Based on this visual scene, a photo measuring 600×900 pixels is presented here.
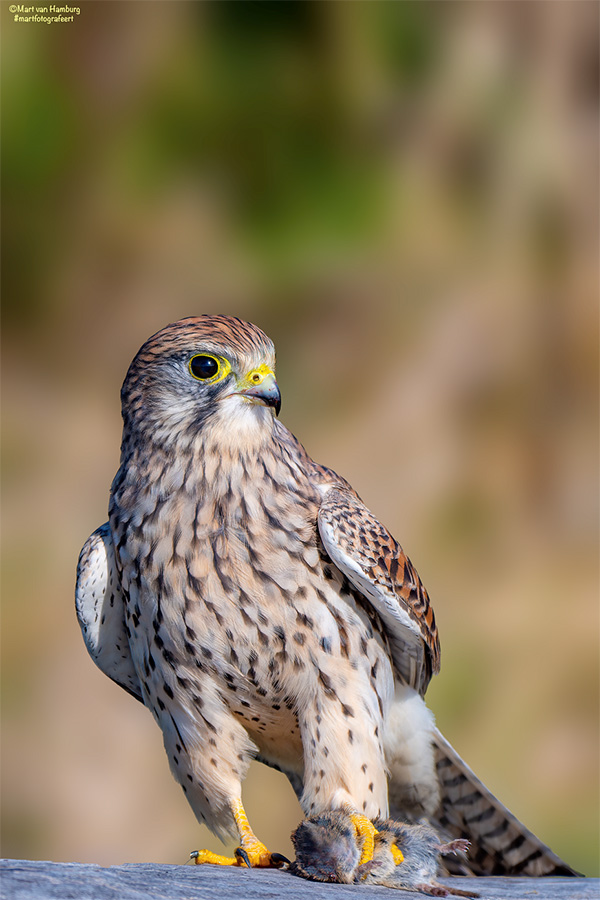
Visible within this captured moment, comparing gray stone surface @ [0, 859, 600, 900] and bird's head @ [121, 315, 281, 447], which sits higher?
bird's head @ [121, 315, 281, 447]

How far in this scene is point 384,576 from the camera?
2.35m

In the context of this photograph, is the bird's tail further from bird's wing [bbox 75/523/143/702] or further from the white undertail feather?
bird's wing [bbox 75/523/143/702]

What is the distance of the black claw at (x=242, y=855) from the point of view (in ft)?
7.25

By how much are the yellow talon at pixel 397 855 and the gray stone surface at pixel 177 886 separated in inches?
2.8

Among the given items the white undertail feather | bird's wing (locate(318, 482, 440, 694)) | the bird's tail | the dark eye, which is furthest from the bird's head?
the bird's tail

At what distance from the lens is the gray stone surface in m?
1.64

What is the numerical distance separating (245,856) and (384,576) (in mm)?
735

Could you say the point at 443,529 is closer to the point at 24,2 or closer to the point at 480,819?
the point at 480,819

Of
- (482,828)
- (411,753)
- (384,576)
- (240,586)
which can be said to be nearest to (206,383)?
(240,586)

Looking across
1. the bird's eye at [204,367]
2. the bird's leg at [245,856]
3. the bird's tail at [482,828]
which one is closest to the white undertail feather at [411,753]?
the bird's tail at [482,828]

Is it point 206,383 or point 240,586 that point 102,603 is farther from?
point 206,383

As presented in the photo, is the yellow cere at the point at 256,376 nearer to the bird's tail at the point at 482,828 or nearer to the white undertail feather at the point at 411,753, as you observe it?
the white undertail feather at the point at 411,753

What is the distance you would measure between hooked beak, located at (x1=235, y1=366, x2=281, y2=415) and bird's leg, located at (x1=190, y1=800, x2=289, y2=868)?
1.01 meters

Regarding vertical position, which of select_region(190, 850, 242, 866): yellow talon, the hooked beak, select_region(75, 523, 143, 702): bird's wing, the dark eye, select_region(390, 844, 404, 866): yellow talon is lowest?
select_region(190, 850, 242, 866): yellow talon
